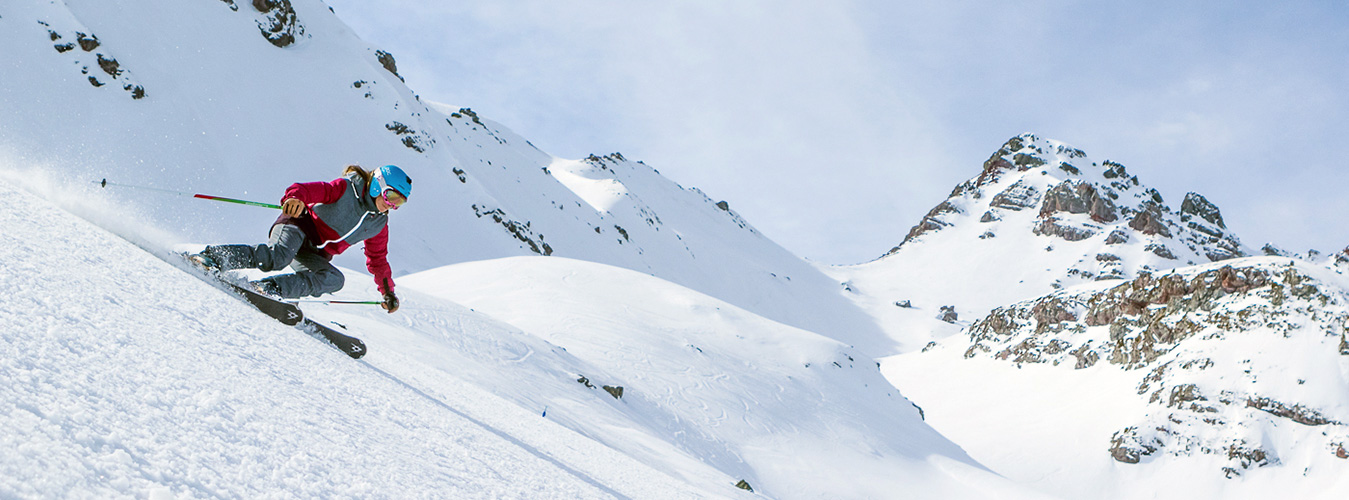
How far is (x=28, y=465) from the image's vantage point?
1528 mm

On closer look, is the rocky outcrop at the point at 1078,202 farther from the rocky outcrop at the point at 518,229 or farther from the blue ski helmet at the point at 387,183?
the blue ski helmet at the point at 387,183

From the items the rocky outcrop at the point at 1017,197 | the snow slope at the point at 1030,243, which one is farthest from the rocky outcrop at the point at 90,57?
the rocky outcrop at the point at 1017,197

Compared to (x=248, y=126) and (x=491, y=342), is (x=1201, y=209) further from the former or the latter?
(x=491, y=342)

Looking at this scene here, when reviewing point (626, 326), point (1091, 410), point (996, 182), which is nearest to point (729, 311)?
point (626, 326)

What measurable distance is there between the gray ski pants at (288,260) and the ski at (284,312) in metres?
0.17

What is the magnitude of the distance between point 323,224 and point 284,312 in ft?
4.02

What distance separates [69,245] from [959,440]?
59.7 m

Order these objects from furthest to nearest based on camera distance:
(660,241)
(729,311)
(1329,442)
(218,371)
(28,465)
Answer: (660,241) < (1329,442) < (729,311) < (218,371) < (28,465)

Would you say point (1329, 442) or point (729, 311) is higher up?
point (1329, 442)

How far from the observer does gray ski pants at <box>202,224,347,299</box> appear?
211 inches

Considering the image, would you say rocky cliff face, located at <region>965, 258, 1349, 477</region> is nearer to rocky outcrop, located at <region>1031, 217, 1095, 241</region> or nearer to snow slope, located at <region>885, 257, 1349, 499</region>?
snow slope, located at <region>885, 257, 1349, 499</region>

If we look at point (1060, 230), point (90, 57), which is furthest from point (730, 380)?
point (1060, 230)

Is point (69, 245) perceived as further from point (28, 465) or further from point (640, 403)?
point (640, 403)

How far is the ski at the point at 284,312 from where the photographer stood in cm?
494
